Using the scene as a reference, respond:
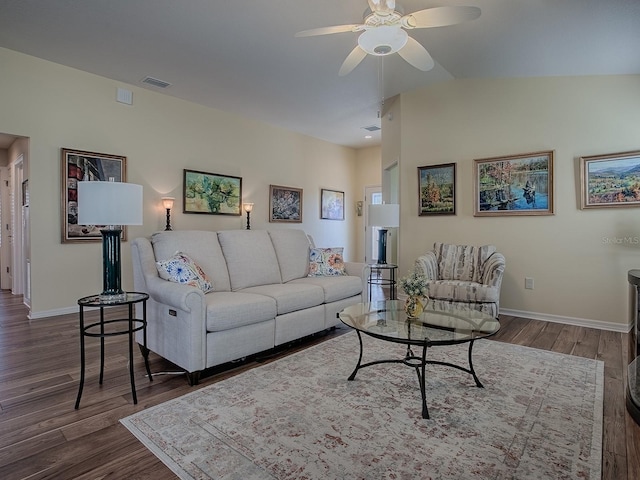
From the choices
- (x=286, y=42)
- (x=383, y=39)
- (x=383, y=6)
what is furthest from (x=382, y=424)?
(x=286, y=42)

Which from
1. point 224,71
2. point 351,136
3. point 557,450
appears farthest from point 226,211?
point 557,450

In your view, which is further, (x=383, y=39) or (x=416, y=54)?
(x=416, y=54)

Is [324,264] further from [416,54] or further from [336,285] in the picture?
[416,54]

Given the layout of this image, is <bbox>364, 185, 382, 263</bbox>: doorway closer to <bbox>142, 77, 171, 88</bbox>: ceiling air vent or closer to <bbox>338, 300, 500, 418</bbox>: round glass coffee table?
<bbox>142, 77, 171, 88</bbox>: ceiling air vent

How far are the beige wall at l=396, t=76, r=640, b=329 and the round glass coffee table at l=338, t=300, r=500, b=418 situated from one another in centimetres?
214

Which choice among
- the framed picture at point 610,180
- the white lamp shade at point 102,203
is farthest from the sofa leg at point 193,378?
the framed picture at point 610,180

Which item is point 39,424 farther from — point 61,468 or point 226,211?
point 226,211

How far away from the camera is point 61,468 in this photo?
1.53 meters

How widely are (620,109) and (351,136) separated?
4.48 metres

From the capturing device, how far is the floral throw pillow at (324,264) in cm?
388

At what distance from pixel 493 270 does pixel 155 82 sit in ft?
15.5

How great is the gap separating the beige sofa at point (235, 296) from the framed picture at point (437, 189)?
167 cm

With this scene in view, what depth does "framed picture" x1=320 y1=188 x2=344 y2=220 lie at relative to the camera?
25.1 feet

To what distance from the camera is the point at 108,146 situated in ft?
14.8
